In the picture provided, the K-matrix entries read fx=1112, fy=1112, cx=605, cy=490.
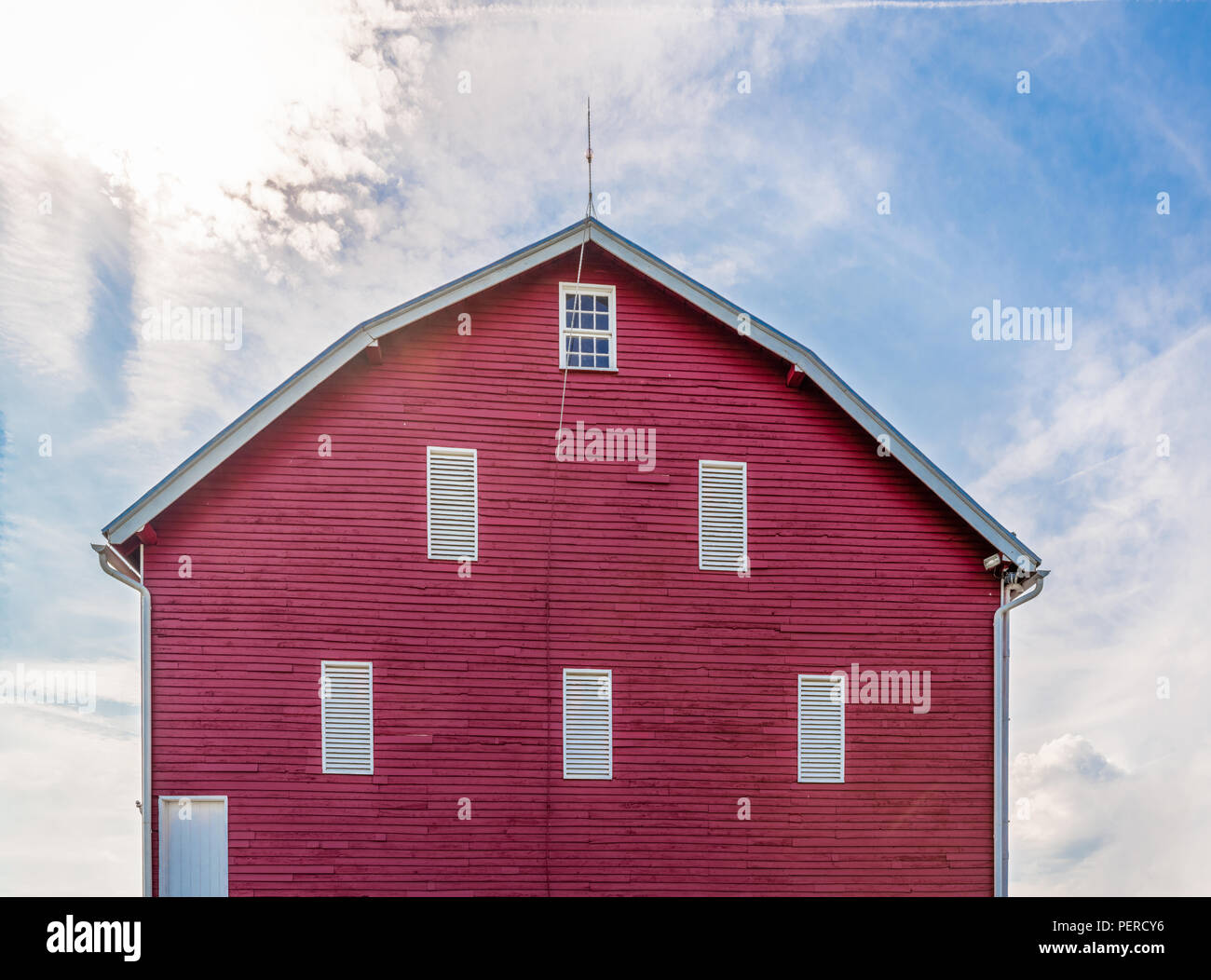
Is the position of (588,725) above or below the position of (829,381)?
below

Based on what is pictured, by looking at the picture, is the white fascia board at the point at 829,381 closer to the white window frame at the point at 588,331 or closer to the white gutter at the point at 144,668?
the white window frame at the point at 588,331

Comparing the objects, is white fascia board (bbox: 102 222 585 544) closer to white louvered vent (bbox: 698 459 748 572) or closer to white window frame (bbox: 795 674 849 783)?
white louvered vent (bbox: 698 459 748 572)

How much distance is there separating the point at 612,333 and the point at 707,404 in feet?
6.84

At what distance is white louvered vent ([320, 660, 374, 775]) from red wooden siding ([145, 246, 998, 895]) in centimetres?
17

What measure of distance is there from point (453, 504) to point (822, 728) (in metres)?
7.33

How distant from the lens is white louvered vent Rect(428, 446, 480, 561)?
18.5 metres

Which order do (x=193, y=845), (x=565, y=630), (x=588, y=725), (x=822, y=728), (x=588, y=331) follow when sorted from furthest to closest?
(x=588, y=331), (x=822, y=728), (x=565, y=630), (x=588, y=725), (x=193, y=845)

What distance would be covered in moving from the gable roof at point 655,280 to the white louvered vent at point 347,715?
383cm

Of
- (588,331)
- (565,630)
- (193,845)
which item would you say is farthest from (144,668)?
(588,331)

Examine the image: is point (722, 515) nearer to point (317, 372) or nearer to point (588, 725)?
point (588, 725)

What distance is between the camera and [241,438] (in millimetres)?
17812

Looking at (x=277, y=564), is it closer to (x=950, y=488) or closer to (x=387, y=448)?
(x=387, y=448)

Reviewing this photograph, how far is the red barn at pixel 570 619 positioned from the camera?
57.8 ft

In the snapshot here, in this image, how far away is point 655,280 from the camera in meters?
19.4
